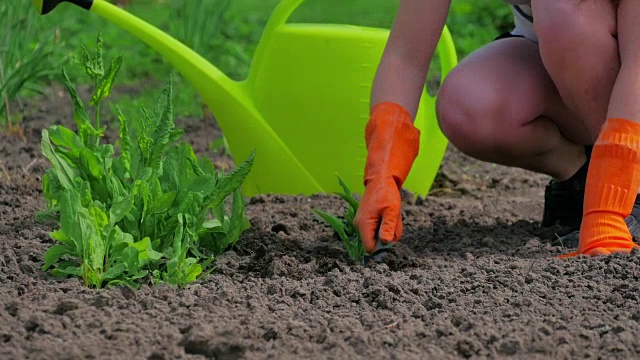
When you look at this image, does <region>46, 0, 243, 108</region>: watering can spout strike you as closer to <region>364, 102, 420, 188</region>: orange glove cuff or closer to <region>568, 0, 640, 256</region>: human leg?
<region>364, 102, 420, 188</region>: orange glove cuff

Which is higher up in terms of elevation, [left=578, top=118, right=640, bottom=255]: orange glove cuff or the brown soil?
[left=578, top=118, right=640, bottom=255]: orange glove cuff

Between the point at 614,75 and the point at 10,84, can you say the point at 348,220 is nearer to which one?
the point at 614,75

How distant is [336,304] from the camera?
6.21 ft

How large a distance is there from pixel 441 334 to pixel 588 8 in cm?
86

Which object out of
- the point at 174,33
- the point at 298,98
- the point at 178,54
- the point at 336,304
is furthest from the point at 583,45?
the point at 174,33

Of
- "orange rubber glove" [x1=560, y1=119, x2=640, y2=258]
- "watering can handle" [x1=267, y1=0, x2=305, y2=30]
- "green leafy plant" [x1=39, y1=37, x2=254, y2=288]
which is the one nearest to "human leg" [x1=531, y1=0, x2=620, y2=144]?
"orange rubber glove" [x1=560, y1=119, x2=640, y2=258]

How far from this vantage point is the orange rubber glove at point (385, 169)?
7.26 feet

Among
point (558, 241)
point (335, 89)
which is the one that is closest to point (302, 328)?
point (558, 241)

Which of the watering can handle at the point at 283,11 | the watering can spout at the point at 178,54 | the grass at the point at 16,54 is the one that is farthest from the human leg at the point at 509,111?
the grass at the point at 16,54

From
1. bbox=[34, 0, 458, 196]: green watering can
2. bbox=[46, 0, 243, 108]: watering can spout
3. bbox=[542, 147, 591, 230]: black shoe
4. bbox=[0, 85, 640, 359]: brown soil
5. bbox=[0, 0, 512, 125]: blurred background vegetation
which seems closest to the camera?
bbox=[0, 85, 640, 359]: brown soil

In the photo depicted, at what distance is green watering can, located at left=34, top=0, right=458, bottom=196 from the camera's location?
115 inches

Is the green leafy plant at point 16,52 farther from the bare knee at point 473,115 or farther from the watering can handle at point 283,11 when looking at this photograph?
the bare knee at point 473,115

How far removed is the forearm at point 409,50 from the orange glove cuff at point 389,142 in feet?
0.10

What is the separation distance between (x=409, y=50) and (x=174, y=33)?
1567 millimetres
